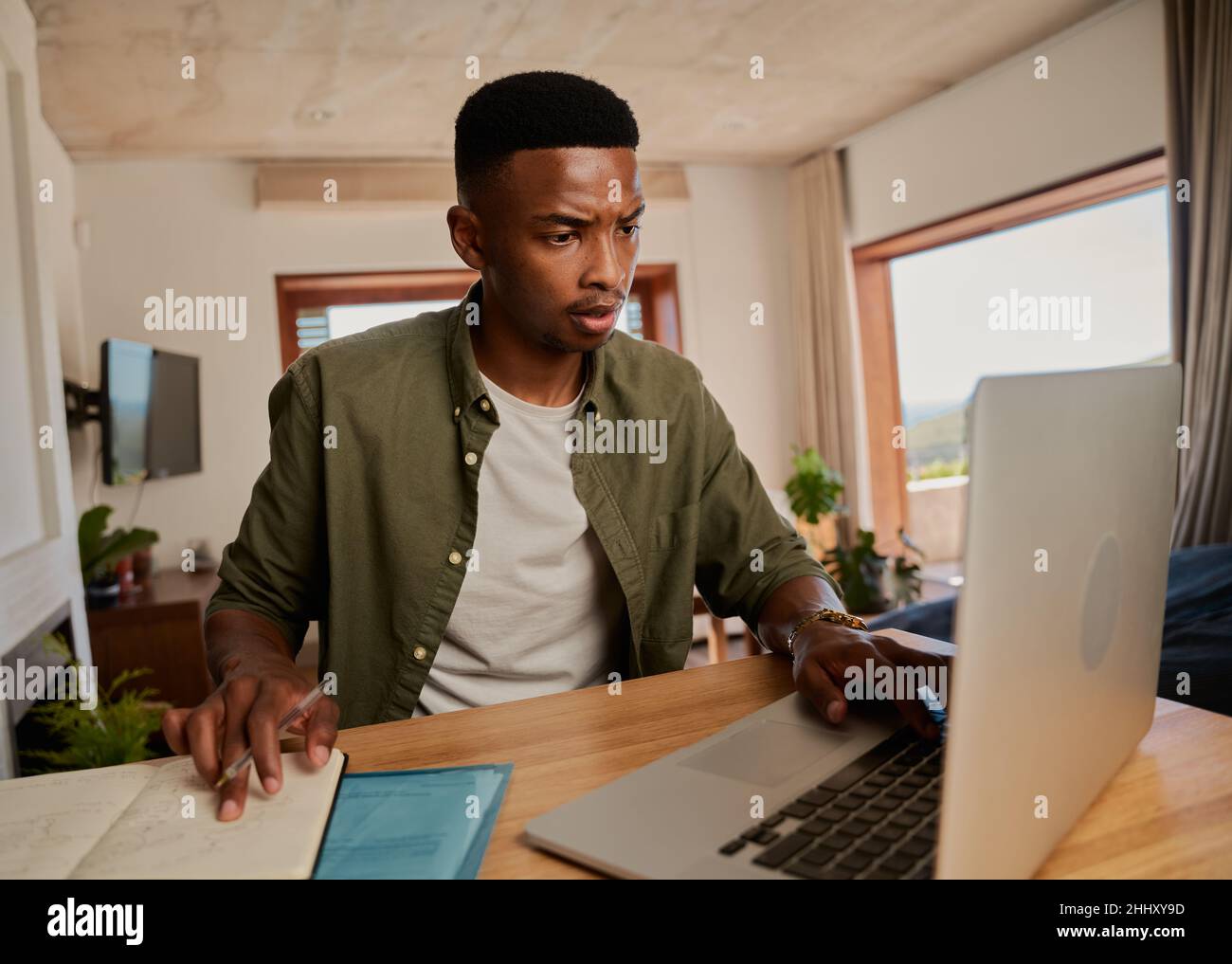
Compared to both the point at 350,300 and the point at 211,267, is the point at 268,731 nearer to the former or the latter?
→ the point at 211,267

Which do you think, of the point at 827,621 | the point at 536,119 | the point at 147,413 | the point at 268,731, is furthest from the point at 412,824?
the point at 147,413

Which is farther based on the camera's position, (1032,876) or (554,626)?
(554,626)

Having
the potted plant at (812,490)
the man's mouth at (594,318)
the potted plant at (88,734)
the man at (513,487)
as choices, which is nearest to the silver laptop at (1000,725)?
the man at (513,487)

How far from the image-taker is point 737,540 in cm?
134

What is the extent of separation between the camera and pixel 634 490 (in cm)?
134

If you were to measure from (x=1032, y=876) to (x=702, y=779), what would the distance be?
23 centimetres

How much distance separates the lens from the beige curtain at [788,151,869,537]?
5320 millimetres

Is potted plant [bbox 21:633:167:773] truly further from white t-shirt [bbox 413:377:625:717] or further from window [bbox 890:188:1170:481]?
window [bbox 890:188:1170:481]

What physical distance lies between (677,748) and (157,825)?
1.29 ft

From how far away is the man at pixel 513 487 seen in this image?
1234 millimetres

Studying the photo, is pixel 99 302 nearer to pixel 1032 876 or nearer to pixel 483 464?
pixel 483 464

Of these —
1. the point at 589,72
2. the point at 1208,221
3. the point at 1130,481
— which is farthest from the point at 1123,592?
the point at 589,72

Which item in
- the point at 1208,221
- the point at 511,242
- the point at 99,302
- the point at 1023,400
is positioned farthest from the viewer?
the point at 99,302

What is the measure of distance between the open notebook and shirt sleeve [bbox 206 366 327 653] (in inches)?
18.4
